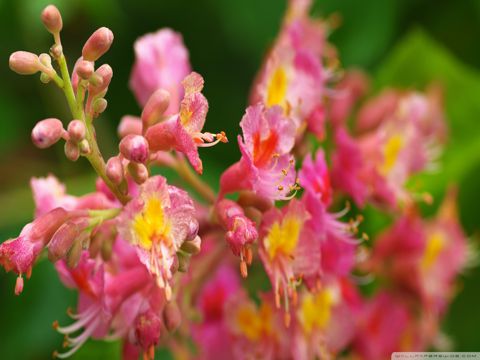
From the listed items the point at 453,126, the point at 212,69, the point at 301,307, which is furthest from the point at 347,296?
the point at 212,69

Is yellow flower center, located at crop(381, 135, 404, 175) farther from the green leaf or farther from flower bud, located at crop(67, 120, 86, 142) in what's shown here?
flower bud, located at crop(67, 120, 86, 142)

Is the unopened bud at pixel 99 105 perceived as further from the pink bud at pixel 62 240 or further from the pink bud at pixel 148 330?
the pink bud at pixel 148 330

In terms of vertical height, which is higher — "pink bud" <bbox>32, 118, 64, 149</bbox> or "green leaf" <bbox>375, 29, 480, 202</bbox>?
"pink bud" <bbox>32, 118, 64, 149</bbox>

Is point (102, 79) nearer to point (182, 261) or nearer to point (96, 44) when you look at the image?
point (96, 44)

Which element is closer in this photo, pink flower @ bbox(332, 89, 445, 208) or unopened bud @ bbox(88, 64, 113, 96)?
unopened bud @ bbox(88, 64, 113, 96)

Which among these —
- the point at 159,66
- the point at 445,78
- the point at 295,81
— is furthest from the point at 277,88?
the point at 445,78

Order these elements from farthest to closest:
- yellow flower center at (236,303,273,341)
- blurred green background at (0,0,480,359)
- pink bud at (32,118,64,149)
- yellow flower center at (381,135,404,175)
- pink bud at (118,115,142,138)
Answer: blurred green background at (0,0,480,359), yellow flower center at (381,135,404,175), yellow flower center at (236,303,273,341), pink bud at (118,115,142,138), pink bud at (32,118,64,149)

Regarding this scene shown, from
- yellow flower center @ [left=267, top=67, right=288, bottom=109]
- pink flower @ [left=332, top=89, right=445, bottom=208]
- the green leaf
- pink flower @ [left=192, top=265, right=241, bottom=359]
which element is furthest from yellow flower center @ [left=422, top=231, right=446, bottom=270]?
yellow flower center @ [left=267, top=67, right=288, bottom=109]
